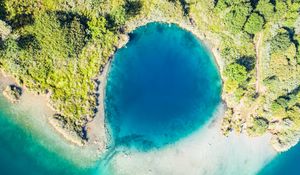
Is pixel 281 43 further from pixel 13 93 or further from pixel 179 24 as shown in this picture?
pixel 13 93

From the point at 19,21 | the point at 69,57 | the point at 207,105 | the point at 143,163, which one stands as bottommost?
the point at 143,163

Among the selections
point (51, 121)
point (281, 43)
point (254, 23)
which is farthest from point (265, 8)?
point (51, 121)

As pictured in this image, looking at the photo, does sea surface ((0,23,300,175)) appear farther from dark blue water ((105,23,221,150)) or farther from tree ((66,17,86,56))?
tree ((66,17,86,56))

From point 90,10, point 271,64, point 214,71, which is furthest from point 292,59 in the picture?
point 90,10

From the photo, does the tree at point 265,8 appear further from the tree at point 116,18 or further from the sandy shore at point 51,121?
the sandy shore at point 51,121

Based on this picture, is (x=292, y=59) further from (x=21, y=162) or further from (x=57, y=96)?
(x=21, y=162)

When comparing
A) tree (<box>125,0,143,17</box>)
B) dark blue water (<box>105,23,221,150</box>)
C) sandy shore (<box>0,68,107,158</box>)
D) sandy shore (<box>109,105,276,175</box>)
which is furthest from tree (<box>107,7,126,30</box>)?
sandy shore (<box>109,105,276,175</box>)

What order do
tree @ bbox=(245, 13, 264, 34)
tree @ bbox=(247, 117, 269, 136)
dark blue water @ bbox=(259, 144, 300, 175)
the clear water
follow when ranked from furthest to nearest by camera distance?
dark blue water @ bbox=(259, 144, 300, 175) < tree @ bbox=(247, 117, 269, 136) < tree @ bbox=(245, 13, 264, 34) < the clear water
